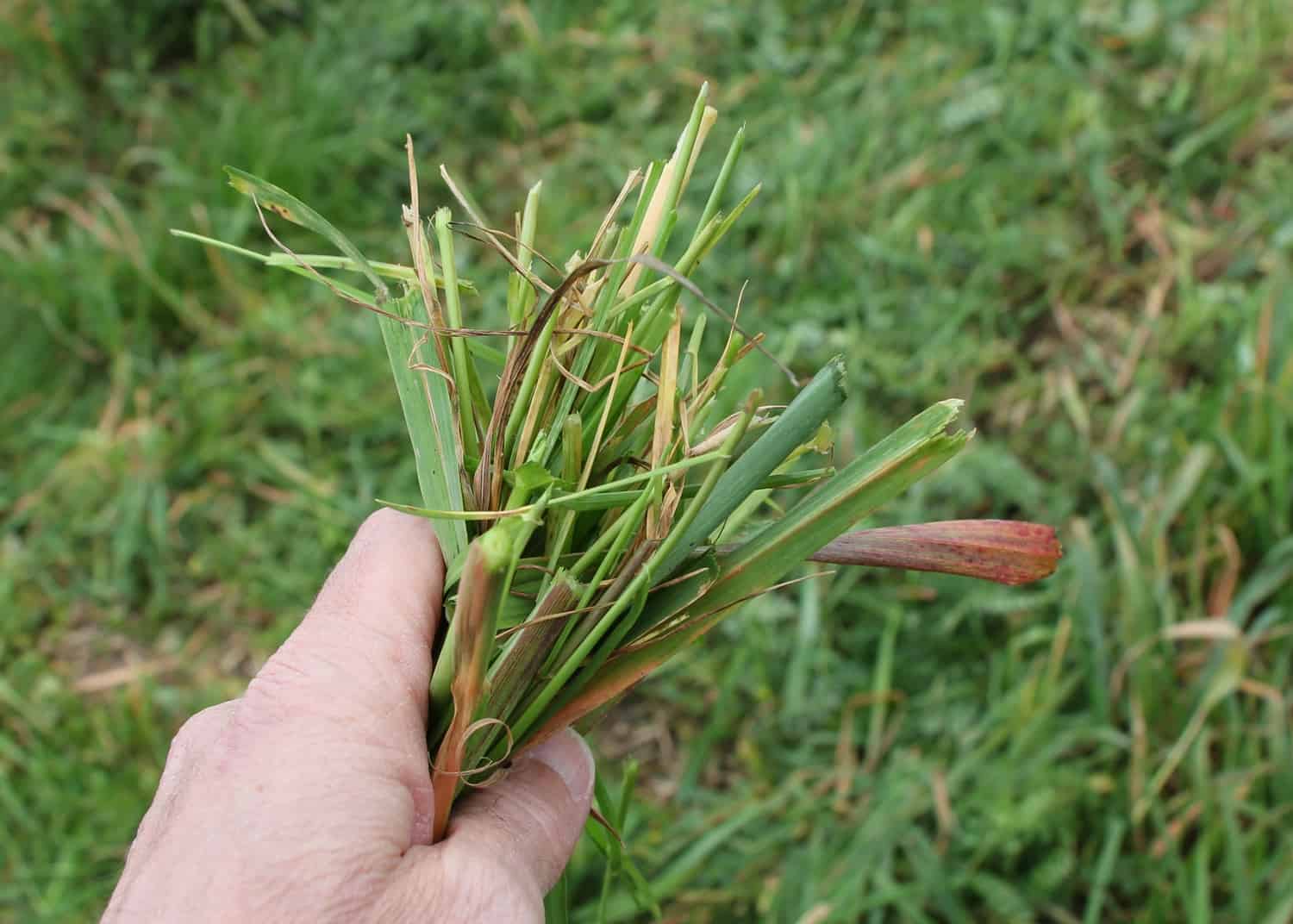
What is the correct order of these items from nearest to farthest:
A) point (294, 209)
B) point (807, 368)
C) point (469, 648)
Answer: point (469, 648)
point (294, 209)
point (807, 368)

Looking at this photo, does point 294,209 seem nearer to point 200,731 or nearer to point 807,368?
point 200,731

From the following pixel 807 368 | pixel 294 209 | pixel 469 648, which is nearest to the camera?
Answer: pixel 469 648

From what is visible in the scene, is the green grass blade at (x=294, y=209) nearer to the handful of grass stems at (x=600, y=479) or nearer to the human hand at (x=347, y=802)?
the handful of grass stems at (x=600, y=479)

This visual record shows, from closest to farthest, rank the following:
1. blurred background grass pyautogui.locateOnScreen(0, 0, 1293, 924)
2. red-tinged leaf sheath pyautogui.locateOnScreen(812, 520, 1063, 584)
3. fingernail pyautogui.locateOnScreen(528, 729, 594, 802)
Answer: red-tinged leaf sheath pyautogui.locateOnScreen(812, 520, 1063, 584) → fingernail pyautogui.locateOnScreen(528, 729, 594, 802) → blurred background grass pyautogui.locateOnScreen(0, 0, 1293, 924)

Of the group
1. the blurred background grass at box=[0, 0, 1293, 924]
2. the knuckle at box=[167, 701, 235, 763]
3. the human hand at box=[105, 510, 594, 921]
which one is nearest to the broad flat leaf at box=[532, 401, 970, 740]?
the human hand at box=[105, 510, 594, 921]

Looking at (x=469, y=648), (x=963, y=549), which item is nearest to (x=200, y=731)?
(x=469, y=648)

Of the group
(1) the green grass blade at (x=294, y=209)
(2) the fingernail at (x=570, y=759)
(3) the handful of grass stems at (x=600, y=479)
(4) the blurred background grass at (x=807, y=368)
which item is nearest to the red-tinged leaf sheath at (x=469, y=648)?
(3) the handful of grass stems at (x=600, y=479)

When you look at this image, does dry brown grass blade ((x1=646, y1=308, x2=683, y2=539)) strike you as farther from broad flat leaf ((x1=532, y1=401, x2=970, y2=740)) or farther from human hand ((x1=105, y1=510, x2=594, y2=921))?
human hand ((x1=105, y1=510, x2=594, y2=921))
